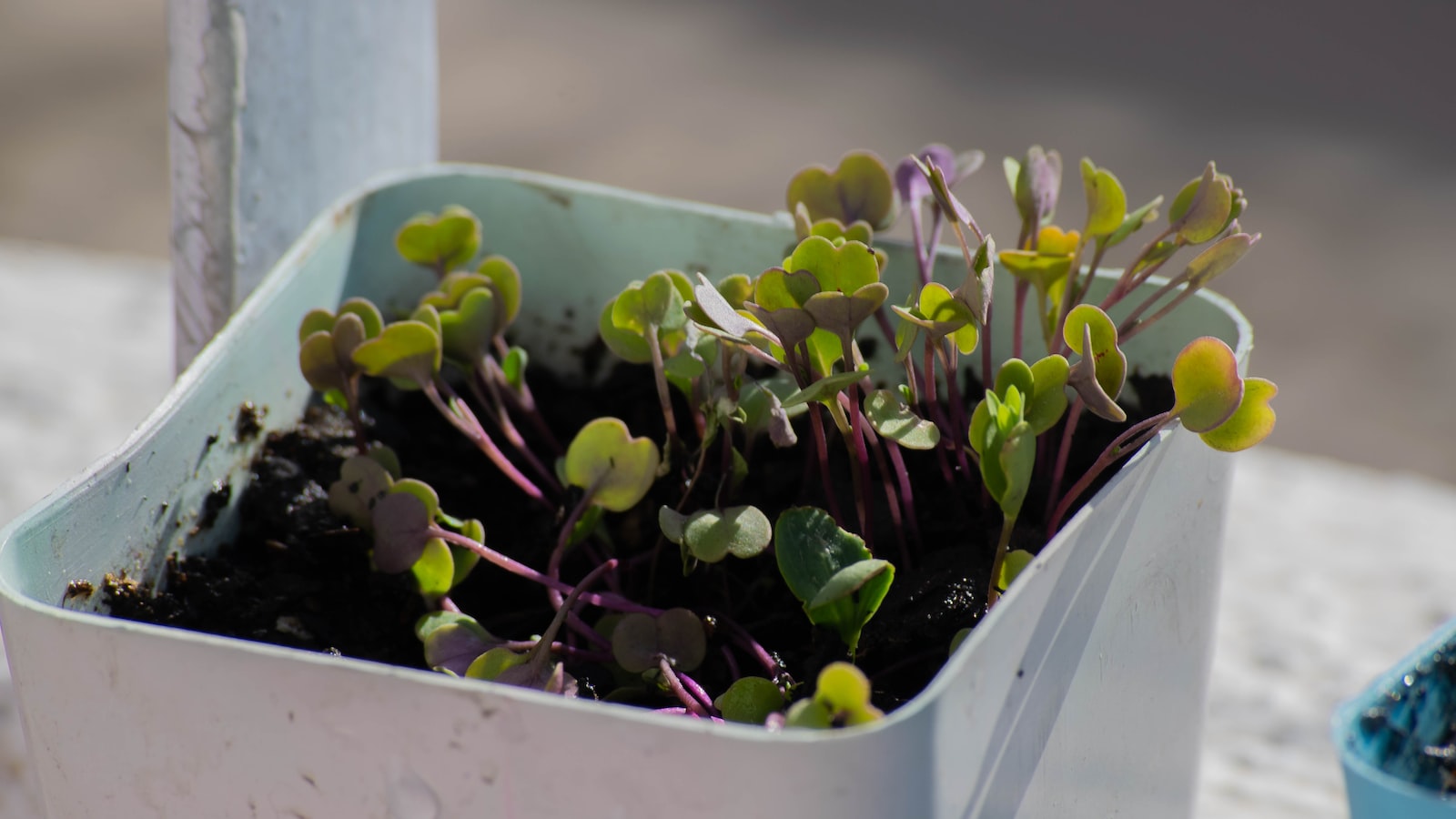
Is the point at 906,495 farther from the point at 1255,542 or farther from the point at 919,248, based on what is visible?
the point at 1255,542

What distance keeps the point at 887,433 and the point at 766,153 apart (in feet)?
6.18

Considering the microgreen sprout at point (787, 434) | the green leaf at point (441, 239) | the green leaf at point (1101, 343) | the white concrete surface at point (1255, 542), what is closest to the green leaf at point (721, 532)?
the microgreen sprout at point (787, 434)

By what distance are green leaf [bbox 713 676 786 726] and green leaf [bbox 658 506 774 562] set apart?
0.11 ft

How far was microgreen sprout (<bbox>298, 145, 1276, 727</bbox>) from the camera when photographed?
0.36m

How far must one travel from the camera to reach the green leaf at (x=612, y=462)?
41 cm

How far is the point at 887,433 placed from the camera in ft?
1.16

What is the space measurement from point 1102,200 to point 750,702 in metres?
0.20

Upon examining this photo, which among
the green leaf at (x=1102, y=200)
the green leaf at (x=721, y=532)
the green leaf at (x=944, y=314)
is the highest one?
→ the green leaf at (x=1102, y=200)

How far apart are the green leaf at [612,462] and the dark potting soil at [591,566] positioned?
3 cm

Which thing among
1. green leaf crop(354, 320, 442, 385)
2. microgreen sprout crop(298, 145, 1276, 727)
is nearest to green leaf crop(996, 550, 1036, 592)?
microgreen sprout crop(298, 145, 1276, 727)

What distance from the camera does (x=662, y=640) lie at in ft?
→ 1.26

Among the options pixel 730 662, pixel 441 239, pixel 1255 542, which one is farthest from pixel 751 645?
pixel 1255 542

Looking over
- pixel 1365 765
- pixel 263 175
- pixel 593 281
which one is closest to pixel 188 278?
pixel 263 175

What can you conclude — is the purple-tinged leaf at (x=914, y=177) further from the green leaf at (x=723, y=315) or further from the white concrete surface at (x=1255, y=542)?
the white concrete surface at (x=1255, y=542)
